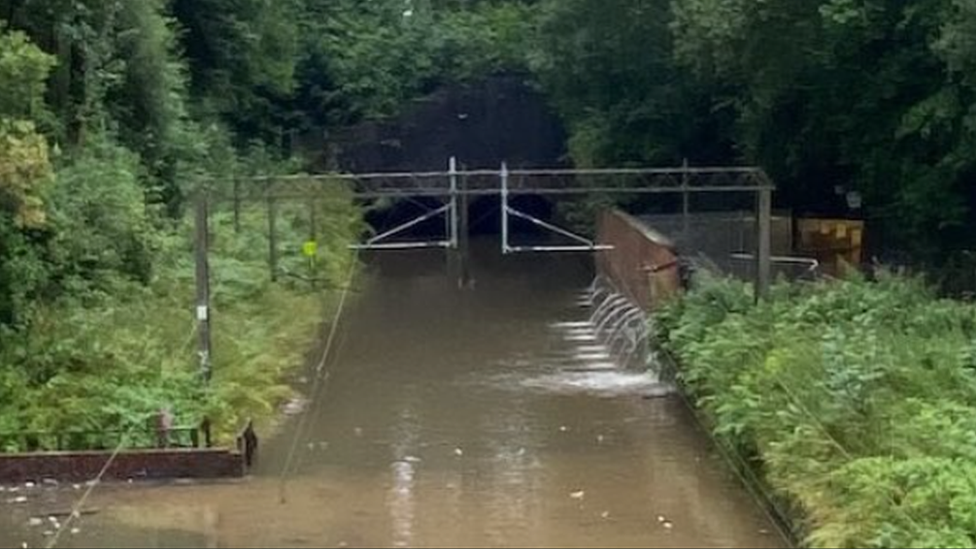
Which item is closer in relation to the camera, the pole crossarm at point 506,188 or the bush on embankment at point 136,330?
the bush on embankment at point 136,330

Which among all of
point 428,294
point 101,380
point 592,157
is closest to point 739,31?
point 428,294

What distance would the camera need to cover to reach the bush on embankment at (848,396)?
1330 centimetres

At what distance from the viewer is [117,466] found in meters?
17.2

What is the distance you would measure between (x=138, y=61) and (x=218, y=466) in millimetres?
13263

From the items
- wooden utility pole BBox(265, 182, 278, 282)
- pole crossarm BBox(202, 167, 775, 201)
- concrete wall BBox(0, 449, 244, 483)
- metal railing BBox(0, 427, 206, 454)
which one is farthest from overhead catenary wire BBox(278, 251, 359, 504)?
pole crossarm BBox(202, 167, 775, 201)

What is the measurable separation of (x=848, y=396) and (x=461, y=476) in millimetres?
3756

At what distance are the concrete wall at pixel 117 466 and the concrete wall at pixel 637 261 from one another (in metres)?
10.1

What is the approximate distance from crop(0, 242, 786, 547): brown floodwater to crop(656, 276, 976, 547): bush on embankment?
2.19ft

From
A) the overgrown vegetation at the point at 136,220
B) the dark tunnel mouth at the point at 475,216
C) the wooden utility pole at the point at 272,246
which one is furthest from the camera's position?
the dark tunnel mouth at the point at 475,216

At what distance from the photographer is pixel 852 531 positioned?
13.1 meters

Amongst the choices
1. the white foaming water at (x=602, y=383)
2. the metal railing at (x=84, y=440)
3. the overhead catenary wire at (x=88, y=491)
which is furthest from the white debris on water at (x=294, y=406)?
the overhead catenary wire at (x=88, y=491)

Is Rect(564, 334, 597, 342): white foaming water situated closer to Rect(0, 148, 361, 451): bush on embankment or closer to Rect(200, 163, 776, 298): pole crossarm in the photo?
Rect(200, 163, 776, 298): pole crossarm

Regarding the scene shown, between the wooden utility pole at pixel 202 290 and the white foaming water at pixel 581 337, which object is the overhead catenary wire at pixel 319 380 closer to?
the wooden utility pole at pixel 202 290

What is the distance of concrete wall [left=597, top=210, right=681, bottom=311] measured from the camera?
27406 mm
